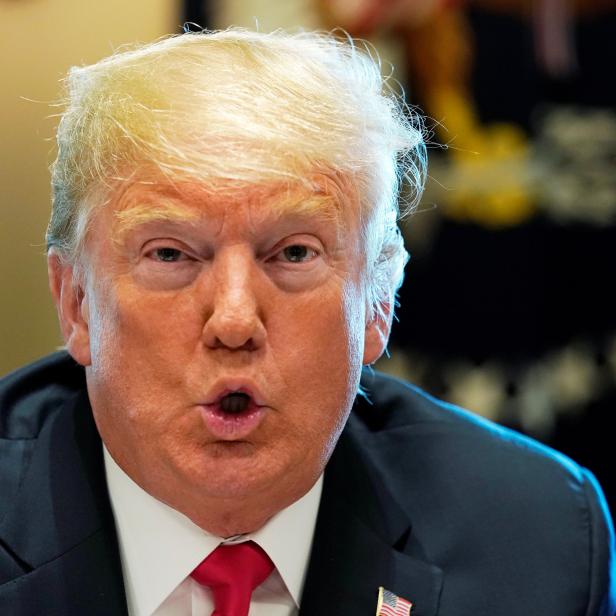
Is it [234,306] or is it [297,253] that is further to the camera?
[297,253]

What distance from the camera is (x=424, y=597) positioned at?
187 cm

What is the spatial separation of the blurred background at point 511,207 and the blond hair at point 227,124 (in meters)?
1.36

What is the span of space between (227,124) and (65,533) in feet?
2.23

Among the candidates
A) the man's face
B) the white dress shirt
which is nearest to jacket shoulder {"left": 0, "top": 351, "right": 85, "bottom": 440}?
the white dress shirt

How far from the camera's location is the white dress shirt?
1.76 metres

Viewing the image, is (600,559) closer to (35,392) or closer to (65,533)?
(65,533)

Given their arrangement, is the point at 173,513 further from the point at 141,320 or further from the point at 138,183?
the point at 138,183

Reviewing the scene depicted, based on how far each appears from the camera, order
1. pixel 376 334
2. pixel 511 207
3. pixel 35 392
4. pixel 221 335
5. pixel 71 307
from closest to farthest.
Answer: pixel 221 335 → pixel 71 307 → pixel 376 334 → pixel 35 392 → pixel 511 207

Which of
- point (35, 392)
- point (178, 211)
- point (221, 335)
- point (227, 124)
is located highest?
point (227, 124)

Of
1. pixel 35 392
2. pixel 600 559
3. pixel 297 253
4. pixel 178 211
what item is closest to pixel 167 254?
pixel 178 211

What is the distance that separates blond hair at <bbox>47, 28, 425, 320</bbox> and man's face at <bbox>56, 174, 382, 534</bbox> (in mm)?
43

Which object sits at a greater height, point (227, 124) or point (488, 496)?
point (227, 124)

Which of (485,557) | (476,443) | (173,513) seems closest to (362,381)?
(476,443)

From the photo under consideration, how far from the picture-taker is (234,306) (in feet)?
5.16
